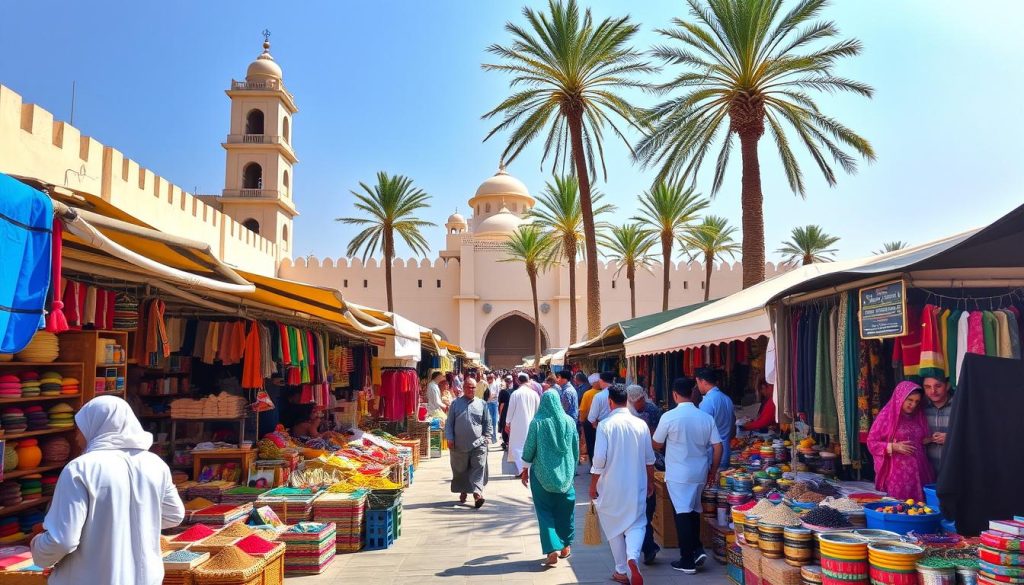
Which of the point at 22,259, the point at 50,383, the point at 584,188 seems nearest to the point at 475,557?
the point at 50,383

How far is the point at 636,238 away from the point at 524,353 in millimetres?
17013

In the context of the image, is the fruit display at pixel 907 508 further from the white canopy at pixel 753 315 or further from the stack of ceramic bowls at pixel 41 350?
the stack of ceramic bowls at pixel 41 350

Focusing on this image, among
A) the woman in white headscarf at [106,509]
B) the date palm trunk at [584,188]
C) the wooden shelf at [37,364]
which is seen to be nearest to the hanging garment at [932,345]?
the woman in white headscarf at [106,509]

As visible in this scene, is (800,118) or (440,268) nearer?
(800,118)

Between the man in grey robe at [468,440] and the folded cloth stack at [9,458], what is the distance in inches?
157

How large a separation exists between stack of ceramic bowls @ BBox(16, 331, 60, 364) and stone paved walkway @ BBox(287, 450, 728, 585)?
2.38 m

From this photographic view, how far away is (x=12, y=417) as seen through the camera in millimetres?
5008

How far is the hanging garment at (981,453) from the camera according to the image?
371cm

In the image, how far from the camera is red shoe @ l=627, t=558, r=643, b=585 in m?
5.04

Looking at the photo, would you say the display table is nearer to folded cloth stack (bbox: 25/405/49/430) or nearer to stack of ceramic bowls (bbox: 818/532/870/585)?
folded cloth stack (bbox: 25/405/49/430)

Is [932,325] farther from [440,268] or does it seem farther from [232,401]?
[440,268]

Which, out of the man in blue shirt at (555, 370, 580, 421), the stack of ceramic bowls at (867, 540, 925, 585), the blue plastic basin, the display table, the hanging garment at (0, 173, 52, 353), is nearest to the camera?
the hanging garment at (0, 173, 52, 353)

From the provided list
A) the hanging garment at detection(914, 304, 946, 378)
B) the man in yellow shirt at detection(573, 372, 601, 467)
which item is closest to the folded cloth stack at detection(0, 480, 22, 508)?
the hanging garment at detection(914, 304, 946, 378)

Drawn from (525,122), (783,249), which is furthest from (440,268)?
(525,122)
